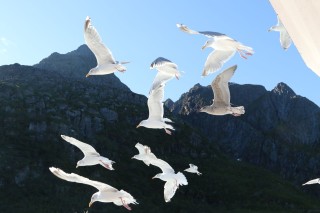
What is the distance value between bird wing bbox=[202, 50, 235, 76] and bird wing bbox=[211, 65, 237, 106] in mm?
277

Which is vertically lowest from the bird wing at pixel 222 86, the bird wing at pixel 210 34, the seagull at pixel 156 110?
the seagull at pixel 156 110

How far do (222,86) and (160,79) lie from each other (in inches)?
126

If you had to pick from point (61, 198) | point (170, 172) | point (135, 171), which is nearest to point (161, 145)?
point (135, 171)

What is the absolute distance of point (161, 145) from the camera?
179000 millimetres

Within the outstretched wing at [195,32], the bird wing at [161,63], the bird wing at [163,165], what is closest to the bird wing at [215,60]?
the bird wing at [161,63]

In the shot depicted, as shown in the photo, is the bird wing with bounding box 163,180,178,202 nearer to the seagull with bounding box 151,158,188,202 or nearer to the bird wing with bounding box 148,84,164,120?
the seagull with bounding box 151,158,188,202

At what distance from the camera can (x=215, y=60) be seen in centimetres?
1382

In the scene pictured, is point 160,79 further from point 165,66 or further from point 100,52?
point 100,52

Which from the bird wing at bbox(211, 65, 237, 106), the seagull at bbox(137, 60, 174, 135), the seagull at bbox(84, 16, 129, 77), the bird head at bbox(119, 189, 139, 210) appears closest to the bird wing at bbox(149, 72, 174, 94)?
the seagull at bbox(137, 60, 174, 135)

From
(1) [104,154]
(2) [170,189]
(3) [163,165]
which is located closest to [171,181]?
(2) [170,189]

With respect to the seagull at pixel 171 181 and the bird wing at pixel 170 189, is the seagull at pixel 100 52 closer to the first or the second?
the seagull at pixel 171 181

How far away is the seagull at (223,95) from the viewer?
13.5 m

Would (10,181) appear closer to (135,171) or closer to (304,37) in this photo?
(135,171)

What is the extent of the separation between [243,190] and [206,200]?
12348 millimetres
